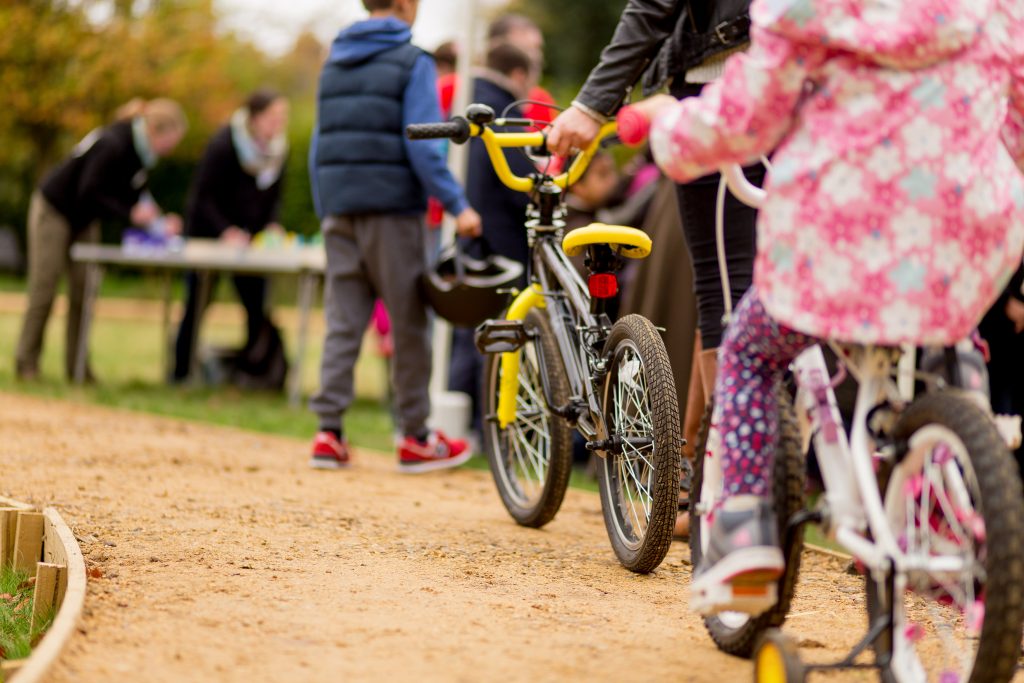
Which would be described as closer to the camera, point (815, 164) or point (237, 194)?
point (815, 164)

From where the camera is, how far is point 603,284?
442 cm

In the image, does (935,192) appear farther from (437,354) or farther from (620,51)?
(437,354)

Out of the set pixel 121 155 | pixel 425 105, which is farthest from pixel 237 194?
pixel 425 105

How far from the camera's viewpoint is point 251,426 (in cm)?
827

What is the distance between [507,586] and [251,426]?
4.60 meters

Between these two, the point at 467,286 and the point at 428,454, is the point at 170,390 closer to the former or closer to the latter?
the point at 428,454

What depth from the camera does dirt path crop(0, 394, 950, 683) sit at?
120 inches

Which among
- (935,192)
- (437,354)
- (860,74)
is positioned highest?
(860,74)

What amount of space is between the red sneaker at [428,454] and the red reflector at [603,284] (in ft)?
7.76

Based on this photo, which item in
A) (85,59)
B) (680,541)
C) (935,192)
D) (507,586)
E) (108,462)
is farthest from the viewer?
(85,59)

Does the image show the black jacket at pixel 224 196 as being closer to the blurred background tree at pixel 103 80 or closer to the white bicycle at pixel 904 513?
the white bicycle at pixel 904 513

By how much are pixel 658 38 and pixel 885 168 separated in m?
1.82

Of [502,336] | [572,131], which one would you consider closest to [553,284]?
[502,336]

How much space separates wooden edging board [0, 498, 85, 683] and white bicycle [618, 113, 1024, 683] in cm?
141
